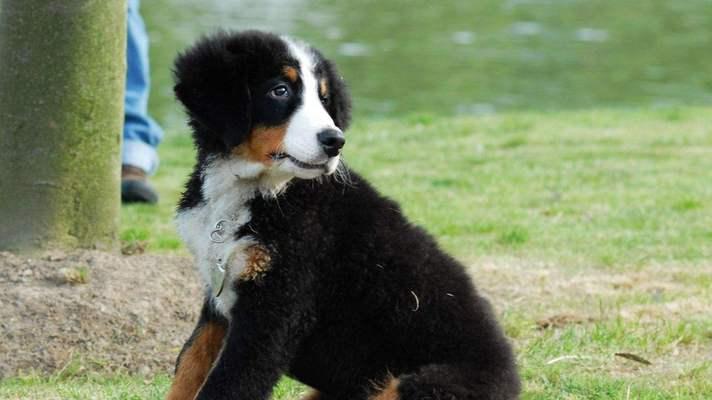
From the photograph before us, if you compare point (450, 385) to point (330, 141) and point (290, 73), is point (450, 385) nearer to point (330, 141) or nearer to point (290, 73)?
point (330, 141)

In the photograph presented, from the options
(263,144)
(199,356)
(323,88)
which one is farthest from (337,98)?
(199,356)

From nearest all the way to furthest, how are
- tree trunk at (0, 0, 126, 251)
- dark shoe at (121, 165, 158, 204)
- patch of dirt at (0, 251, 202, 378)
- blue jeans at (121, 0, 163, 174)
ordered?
patch of dirt at (0, 251, 202, 378) → tree trunk at (0, 0, 126, 251) → blue jeans at (121, 0, 163, 174) → dark shoe at (121, 165, 158, 204)

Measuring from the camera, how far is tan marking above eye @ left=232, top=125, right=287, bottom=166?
14.5 ft

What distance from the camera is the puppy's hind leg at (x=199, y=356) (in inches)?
184

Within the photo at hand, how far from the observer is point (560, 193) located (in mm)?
9453

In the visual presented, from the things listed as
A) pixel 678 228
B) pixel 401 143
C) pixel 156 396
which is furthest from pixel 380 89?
pixel 156 396

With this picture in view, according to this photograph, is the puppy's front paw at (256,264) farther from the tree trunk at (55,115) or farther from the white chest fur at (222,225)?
the tree trunk at (55,115)

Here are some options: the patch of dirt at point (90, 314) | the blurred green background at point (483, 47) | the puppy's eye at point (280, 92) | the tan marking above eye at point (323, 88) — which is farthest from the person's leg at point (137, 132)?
the blurred green background at point (483, 47)

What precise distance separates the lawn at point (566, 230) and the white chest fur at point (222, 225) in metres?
0.85

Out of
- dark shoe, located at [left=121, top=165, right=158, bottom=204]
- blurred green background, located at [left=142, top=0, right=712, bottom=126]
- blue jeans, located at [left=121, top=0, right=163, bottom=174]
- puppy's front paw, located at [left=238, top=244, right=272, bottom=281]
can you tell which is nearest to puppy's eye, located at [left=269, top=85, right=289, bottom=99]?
puppy's front paw, located at [left=238, top=244, right=272, bottom=281]

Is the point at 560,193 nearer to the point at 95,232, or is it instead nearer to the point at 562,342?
the point at 562,342

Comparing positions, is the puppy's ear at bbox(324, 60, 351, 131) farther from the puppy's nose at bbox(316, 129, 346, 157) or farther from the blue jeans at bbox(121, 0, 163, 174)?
the blue jeans at bbox(121, 0, 163, 174)

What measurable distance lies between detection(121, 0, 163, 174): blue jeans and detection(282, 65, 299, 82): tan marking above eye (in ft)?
14.8

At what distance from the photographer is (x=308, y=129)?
4.32 m
